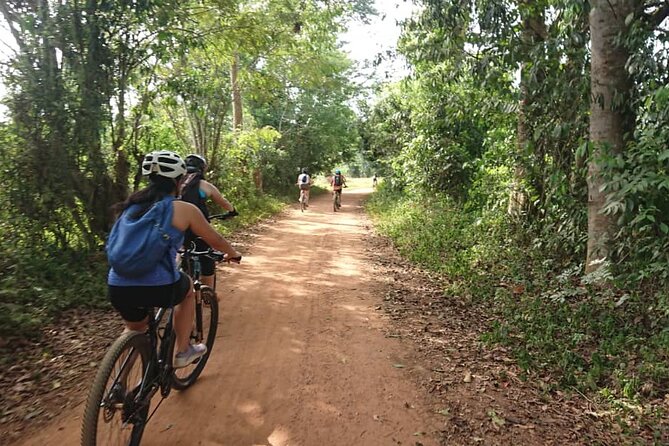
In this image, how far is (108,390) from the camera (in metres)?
2.67

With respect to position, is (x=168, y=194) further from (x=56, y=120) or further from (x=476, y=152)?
(x=476, y=152)

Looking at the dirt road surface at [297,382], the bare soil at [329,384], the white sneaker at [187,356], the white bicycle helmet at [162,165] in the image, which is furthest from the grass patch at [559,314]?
the white bicycle helmet at [162,165]

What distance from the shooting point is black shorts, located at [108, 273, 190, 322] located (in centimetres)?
284

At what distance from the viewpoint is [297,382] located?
4074mm

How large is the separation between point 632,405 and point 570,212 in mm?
3444

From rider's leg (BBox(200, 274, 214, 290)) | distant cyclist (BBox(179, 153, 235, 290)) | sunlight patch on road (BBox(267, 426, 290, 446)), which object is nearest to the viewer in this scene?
sunlight patch on road (BBox(267, 426, 290, 446))

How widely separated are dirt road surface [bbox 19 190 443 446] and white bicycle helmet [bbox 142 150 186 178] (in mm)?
1954

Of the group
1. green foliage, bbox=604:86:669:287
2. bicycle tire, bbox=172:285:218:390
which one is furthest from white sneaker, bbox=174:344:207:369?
green foliage, bbox=604:86:669:287

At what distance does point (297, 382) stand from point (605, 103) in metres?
4.67

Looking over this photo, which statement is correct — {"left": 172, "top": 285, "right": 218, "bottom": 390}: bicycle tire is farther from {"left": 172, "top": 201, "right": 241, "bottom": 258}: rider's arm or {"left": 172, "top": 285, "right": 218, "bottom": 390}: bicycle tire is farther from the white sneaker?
{"left": 172, "top": 201, "right": 241, "bottom": 258}: rider's arm

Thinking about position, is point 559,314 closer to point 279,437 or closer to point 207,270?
point 279,437

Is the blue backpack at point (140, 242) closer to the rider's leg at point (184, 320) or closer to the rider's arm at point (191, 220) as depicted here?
the rider's arm at point (191, 220)

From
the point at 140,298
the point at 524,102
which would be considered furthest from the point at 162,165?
the point at 524,102

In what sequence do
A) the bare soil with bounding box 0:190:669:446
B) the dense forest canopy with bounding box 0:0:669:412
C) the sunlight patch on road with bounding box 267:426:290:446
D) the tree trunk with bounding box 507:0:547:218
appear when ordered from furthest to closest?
the tree trunk with bounding box 507:0:547:218, the dense forest canopy with bounding box 0:0:669:412, the bare soil with bounding box 0:190:669:446, the sunlight patch on road with bounding box 267:426:290:446
